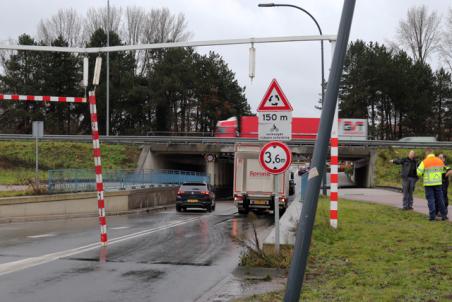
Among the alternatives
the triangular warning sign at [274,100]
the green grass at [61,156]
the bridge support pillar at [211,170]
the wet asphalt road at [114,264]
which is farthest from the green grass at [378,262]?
the bridge support pillar at [211,170]

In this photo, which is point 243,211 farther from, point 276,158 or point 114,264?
point 276,158

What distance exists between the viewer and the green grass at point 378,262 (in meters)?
6.82

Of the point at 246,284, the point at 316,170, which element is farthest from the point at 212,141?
the point at 316,170

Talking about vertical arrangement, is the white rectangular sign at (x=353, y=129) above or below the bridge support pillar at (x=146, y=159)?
above

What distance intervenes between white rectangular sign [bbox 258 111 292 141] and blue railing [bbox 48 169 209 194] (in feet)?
45.7

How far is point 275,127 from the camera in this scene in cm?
980

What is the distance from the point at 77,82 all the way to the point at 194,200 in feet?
159

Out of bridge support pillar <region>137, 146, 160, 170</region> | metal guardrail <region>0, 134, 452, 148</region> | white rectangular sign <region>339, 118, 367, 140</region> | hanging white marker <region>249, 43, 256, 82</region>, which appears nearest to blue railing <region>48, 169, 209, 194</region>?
bridge support pillar <region>137, 146, 160, 170</region>

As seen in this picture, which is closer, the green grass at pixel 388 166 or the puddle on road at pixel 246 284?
the puddle on road at pixel 246 284

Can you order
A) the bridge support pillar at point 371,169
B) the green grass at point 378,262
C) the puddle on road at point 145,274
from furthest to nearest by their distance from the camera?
the bridge support pillar at point 371,169, the puddle on road at point 145,274, the green grass at point 378,262

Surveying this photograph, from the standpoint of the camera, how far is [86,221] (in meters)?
20.1

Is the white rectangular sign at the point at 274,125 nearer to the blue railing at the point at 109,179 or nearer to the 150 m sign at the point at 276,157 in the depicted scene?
the 150 m sign at the point at 276,157

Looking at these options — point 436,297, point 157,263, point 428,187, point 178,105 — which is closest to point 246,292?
point 436,297

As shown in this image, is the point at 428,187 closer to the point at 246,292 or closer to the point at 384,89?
the point at 246,292
